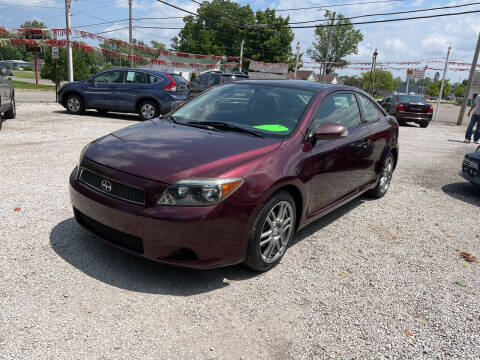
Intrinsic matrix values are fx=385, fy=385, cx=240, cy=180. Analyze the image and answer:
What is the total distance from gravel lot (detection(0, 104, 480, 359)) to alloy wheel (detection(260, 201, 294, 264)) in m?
0.18

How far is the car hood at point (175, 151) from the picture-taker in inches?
112

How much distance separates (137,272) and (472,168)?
18.3 ft

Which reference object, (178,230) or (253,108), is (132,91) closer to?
(253,108)

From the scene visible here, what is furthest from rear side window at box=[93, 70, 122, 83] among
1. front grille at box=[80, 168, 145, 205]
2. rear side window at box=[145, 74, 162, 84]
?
front grille at box=[80, 168, 145, 205]

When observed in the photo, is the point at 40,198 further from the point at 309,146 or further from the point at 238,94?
the point at 309,146

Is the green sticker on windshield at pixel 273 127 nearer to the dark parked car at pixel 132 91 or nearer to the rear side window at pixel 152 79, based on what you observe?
the dark parked car at pixel 132 91

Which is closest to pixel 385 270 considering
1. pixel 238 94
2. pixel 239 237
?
pixel 239 237

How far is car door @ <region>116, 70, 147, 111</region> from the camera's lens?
12375 mm

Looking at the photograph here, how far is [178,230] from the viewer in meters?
2.68

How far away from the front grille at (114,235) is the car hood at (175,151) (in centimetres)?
48

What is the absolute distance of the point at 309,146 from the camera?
3.55m

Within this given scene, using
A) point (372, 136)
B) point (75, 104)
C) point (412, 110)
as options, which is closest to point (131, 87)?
point (75, 104)

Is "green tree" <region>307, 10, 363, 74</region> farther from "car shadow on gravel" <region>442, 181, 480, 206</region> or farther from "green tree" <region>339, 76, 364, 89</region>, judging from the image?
"car shadow on gravel" <region>442, 181, 480, 206</region>

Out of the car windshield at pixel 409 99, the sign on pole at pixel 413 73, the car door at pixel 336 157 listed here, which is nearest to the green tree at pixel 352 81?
the sign on pole at pixel 413 73
